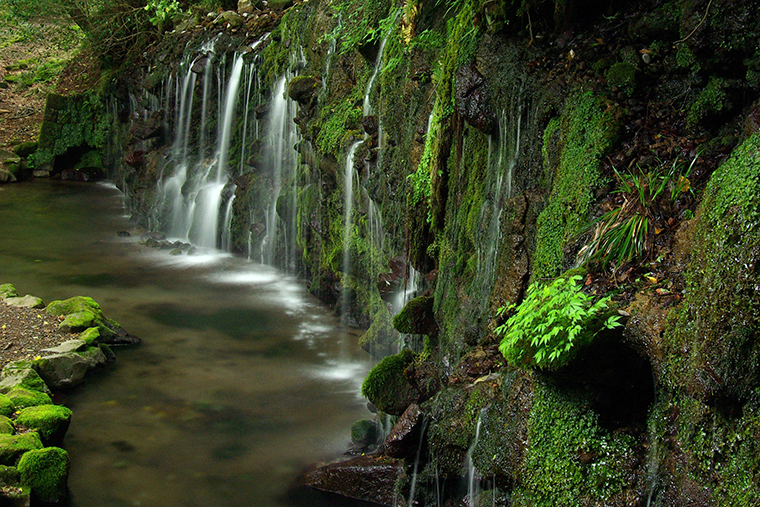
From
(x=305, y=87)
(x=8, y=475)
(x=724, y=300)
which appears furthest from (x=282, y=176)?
(x=724, y=300)

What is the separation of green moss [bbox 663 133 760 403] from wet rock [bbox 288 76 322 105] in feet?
32.5

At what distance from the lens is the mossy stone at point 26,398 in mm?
7695

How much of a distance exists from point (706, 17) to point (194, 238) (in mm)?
14375

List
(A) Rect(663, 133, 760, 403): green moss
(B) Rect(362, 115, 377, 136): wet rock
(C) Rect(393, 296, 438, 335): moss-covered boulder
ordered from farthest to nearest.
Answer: (B) Rect(362, 115, 377, 136): wet rock, (C) Rect(393, 296, 438, 335): moss-covered boulder, (A) Rect(663, 133, 760, 403): green moss

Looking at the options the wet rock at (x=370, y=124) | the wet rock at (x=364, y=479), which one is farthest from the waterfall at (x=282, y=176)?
the wet rock at (x=364, y=479)

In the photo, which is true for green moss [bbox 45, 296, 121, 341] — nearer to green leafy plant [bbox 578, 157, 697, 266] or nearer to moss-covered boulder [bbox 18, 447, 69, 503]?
moss-covered boulder [bbox 18, 447, 69, 503]

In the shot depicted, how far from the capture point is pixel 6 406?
746 cm

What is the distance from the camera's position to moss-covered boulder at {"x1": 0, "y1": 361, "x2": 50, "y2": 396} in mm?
8117

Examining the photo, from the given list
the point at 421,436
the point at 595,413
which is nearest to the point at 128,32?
the point at 421,436

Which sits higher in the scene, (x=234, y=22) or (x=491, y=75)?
(x=234, y=22)

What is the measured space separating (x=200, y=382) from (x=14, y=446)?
316cm

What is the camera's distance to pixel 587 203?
5336 millimetres

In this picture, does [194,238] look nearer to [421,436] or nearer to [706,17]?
[421,436]

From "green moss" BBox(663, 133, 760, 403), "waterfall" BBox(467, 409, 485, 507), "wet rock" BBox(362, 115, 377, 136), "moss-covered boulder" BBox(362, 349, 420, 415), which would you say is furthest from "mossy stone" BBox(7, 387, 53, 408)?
"green moss" BBox(663, 133, 760, 403)
